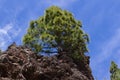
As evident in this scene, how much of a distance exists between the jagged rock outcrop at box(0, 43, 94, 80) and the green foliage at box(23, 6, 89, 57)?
1.00m

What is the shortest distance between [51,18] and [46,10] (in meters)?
0.92

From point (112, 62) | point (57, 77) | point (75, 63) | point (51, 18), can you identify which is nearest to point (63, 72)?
point (57, 77)

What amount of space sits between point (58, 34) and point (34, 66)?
454 cm

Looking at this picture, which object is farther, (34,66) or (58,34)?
(58,34)

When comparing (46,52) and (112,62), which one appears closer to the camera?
(46,52)

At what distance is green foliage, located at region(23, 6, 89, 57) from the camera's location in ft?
87.3

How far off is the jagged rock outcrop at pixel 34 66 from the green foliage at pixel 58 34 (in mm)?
997

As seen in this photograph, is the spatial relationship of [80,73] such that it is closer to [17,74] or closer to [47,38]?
[47,38]

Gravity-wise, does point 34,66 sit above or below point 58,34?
below

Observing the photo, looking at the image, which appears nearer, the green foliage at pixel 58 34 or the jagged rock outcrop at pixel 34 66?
the jagged rock outcrop at pixel 34 66

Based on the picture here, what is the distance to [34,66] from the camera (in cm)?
2297

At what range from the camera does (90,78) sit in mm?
26672

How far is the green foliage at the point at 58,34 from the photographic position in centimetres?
2661

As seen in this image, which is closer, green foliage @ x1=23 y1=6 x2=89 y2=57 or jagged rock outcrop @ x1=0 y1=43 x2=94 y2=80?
jagged rock outcrop @ x1=0 y1=43 x2=94 y2=80
